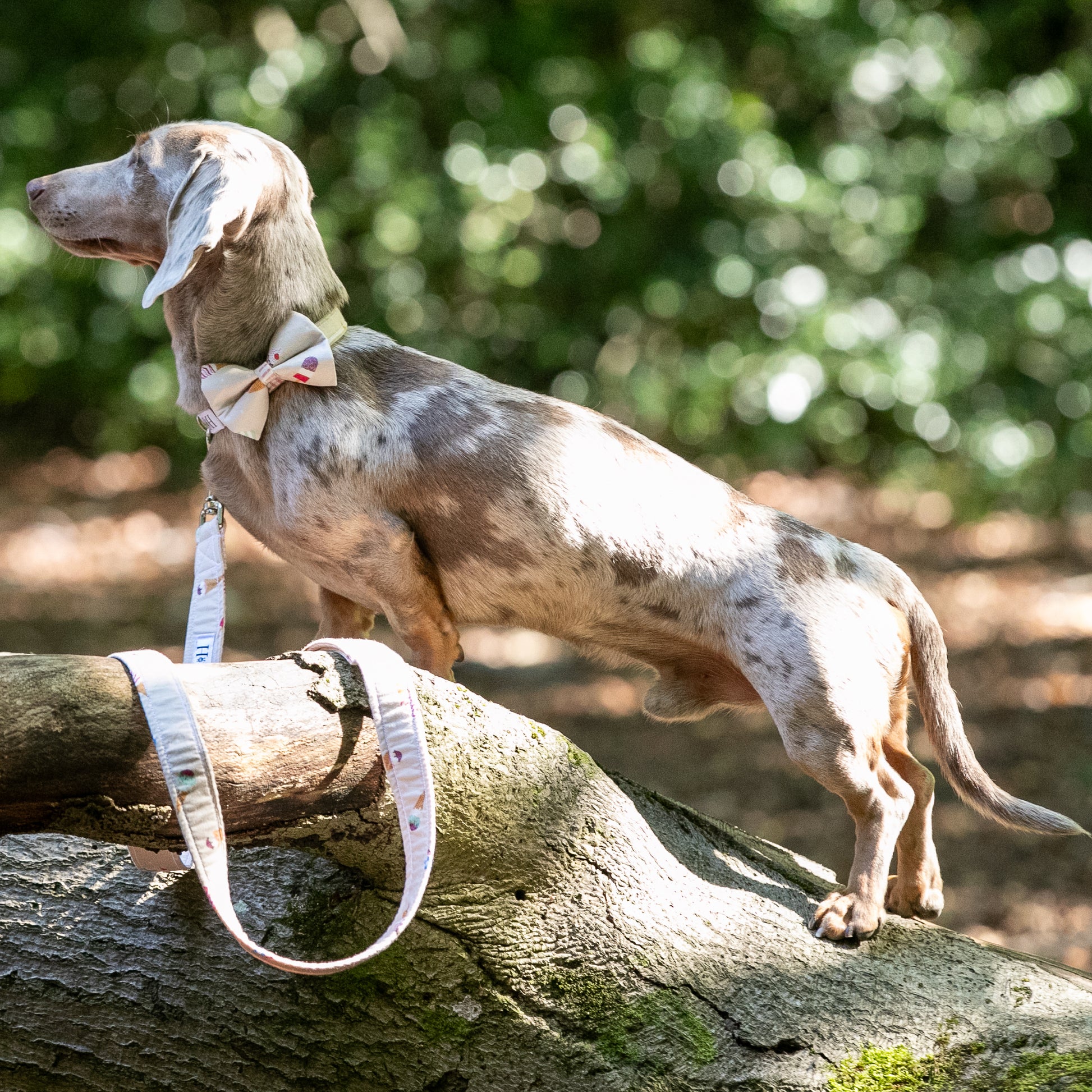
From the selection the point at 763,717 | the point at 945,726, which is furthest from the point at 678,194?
the point at 945,726

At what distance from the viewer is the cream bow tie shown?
2.79m

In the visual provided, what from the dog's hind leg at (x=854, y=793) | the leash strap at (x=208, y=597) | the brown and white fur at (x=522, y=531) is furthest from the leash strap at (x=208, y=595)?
A: the dog's hind leg at (x=854, y=793)

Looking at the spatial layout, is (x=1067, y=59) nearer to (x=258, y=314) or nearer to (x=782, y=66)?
(x=782, y=66)

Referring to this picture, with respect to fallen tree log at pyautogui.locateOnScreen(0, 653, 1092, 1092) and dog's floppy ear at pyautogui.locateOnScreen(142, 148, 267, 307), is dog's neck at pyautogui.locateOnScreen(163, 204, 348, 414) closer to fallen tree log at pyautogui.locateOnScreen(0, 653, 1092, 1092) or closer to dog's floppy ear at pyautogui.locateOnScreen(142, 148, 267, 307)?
dog's floppy ear at pyautogui.locateOnScreen(142, 148, 267, 307)

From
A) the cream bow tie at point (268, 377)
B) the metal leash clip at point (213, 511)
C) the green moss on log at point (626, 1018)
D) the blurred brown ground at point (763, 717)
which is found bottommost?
the blurred brown ground at point (763, 717)

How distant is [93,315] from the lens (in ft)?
31.6

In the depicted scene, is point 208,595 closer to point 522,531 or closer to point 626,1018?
point 522,531

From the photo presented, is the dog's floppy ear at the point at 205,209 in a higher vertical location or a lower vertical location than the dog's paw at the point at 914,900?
higher

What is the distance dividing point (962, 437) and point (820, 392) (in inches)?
45.2

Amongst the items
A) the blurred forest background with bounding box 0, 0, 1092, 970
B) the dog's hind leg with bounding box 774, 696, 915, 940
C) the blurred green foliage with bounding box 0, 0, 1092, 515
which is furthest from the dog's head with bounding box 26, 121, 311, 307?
the blurred green foliage with bounding box 0, 0, 1092, 515

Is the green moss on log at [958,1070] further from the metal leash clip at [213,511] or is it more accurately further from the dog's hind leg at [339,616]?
the metal leash clip at [213,511]

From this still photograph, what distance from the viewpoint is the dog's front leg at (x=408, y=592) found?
2.80 meters

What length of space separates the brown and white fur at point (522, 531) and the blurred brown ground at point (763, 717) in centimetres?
271

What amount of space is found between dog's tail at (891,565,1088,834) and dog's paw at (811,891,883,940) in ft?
1.30
